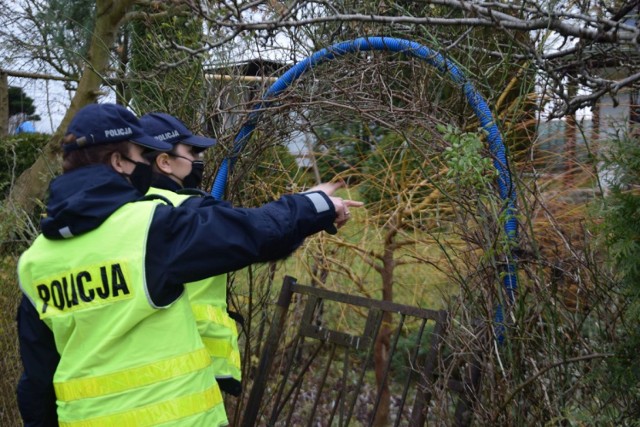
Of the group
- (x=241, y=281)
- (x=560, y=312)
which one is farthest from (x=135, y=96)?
(x=560, y=312)

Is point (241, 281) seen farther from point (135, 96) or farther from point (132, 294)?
point (132, 294)

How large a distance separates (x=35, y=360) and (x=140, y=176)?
28.4 inches

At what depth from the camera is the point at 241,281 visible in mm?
4555

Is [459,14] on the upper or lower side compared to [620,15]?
upper

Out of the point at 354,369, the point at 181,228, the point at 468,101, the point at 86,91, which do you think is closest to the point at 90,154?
the point at 181,228

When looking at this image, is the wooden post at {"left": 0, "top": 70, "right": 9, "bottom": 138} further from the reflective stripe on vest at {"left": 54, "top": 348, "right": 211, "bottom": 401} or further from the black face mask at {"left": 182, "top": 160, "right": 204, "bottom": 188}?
the reflective stripe on vest at {"left": 54, "top": 348, "right": 211, "bottom": 401}

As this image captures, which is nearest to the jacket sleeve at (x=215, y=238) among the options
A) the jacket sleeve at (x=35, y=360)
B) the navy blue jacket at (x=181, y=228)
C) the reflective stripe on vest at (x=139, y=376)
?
the navy blue jacket at (x=181, y=228)

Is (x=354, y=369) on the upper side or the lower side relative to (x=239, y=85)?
lower

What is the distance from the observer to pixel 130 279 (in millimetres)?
2396

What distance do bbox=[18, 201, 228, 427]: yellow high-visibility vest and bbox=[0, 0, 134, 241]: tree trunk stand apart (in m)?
4.77

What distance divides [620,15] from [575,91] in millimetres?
798

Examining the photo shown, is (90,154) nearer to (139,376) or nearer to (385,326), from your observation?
(139,376)

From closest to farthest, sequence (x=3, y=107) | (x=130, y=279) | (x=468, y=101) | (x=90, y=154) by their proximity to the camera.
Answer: (x=130, y=279) < (x=90, y=154) < (x=468, y=101) < (x=3, y=107)

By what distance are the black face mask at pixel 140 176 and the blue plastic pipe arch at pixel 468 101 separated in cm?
90
